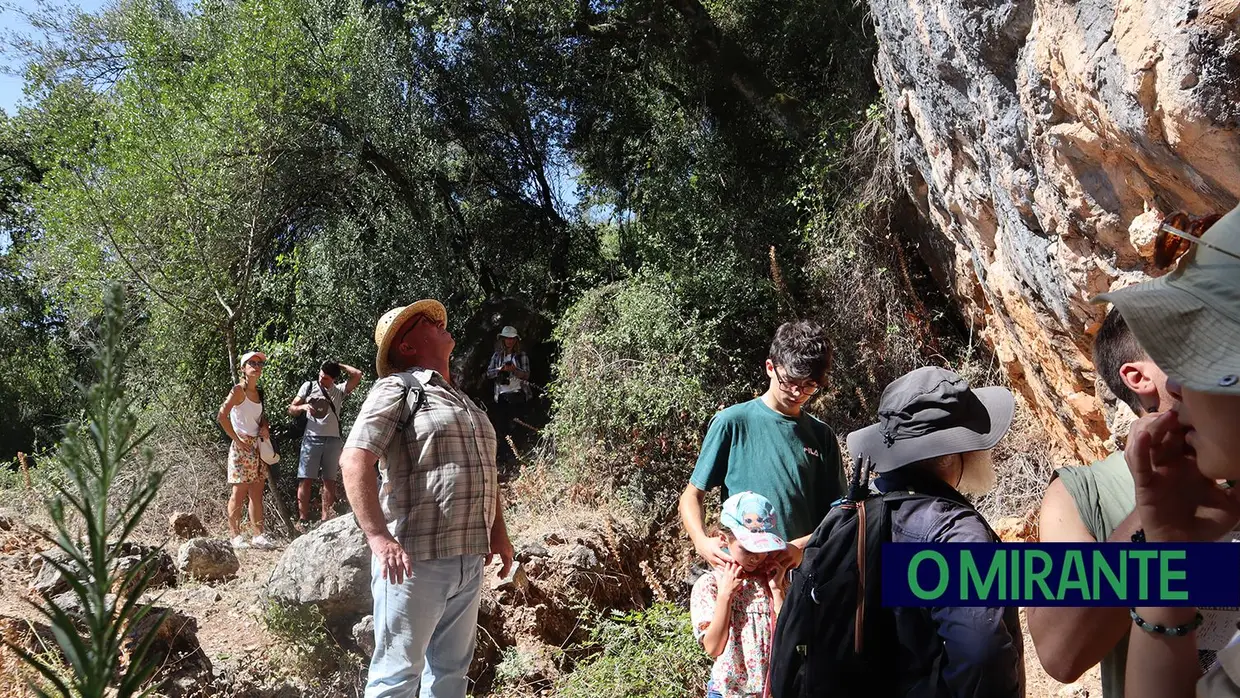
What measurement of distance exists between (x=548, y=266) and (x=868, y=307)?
5.62 metres

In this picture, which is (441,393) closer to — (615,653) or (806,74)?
(615,653)

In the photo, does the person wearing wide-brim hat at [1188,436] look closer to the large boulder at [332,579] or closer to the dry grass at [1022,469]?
the large boulder at [332,579]

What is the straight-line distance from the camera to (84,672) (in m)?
0.78

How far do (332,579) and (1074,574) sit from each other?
14.7ft

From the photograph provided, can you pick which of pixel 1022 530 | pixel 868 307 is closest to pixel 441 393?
pixel 1022 530

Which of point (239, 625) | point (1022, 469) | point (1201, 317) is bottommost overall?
point (239, 625)

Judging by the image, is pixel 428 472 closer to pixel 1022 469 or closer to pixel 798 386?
pixel 798 386

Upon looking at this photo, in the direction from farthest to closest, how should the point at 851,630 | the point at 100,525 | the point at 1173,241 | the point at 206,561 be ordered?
the point at 206,561
the point at 851,630
the point at 1173,241
the point at 100,525

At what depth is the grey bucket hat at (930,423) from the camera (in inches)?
75.3

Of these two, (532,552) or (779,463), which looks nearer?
(779,463)

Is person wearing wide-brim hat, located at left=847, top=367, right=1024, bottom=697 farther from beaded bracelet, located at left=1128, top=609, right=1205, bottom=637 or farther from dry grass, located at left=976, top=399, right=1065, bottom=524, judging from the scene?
dry grass, located at left=976, top=399, right=1065, bottom=524

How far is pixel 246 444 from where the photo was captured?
7430 mm

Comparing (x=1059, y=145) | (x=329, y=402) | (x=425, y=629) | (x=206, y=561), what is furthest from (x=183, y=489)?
(x=1059, y=145)

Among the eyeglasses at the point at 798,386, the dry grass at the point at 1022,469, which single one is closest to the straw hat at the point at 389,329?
the eyeglasses at the point at 798,386
